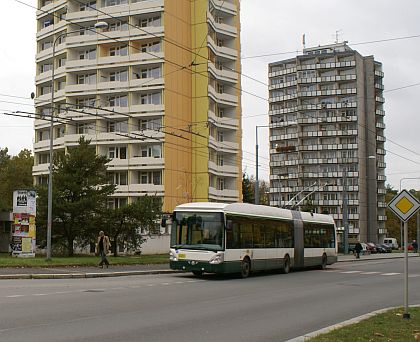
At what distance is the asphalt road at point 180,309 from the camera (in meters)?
9.95

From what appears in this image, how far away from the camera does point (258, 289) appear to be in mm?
19281

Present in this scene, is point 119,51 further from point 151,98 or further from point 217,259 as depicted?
point 217,259

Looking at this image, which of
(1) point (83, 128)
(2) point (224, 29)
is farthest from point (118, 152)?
(2) point (224, 29)

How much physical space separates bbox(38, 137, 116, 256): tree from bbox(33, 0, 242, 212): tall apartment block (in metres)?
19.5

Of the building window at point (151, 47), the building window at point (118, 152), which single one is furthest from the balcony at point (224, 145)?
the building window at point (151, 47)

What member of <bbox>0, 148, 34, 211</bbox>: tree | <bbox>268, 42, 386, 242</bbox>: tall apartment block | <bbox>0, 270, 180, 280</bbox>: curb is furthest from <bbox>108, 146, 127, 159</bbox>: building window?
<bbox>268, 42, 386, 242</bbox>: tall apartment block

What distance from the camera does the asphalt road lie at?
9.95 meters

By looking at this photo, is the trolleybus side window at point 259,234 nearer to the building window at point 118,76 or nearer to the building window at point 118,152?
the building window at point 118,152

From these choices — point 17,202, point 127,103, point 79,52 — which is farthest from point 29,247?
point 79,52

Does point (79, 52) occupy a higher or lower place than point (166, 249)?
higher

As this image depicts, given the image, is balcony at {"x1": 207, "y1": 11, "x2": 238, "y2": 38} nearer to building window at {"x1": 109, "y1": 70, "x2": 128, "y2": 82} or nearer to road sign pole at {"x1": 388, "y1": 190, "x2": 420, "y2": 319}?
building window at {"x1": 109, "y1": 70, "x2": 128, "y2": 82}

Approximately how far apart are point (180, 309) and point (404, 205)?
5295mm

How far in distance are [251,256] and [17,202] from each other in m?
14.0

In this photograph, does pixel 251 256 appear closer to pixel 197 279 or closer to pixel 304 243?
pixel 197 279
